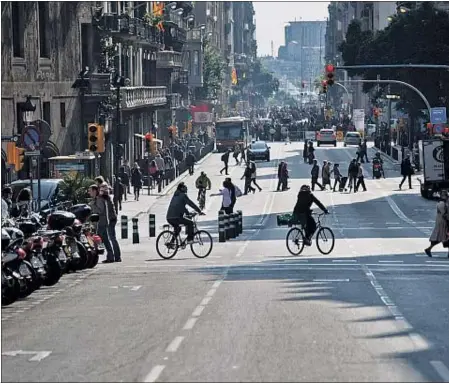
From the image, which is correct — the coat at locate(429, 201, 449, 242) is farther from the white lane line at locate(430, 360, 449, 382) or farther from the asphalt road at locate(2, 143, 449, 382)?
the white lane line at locate(430, 360, 449, 382)

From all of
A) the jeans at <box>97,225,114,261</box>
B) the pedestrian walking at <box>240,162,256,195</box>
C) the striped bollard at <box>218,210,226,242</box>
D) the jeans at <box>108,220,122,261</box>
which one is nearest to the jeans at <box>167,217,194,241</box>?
the jeans at <box>108,220,122,261</box>

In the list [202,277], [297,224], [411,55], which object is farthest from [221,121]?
[202,277]

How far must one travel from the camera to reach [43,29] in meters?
54.5

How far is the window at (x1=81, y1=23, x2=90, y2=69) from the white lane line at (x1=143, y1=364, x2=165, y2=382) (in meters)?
48.8

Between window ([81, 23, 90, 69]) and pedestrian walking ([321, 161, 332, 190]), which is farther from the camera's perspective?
pedestrian walking ([321, 161, 332, 190])

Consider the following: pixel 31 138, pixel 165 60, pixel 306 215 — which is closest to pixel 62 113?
pixel 31 138

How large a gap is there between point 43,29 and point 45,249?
106ft

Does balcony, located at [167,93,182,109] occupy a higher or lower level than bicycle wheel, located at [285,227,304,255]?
higher

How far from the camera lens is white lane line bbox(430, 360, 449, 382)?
1384 cm

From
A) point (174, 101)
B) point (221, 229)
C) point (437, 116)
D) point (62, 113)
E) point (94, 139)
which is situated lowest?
point (221, 229)

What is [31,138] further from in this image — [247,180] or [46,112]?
[247,180]

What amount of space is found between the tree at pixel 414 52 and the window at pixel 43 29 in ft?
119

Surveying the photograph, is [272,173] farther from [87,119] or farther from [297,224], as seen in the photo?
[297,224]

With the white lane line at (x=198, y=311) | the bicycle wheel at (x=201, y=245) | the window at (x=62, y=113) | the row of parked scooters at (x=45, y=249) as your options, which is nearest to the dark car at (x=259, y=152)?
the window at (x=62, y=113)
